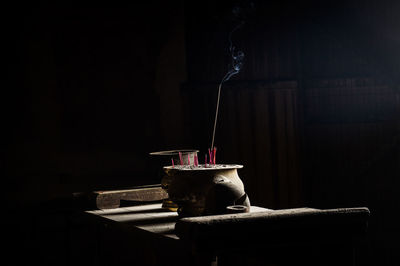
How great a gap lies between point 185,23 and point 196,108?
1023mm

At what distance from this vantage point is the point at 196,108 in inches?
255

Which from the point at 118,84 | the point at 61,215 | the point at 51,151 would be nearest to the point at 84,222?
the point at 61,215

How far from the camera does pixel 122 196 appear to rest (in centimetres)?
385

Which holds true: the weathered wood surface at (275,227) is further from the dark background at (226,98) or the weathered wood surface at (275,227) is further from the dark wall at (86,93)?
the dark background at (226,98)

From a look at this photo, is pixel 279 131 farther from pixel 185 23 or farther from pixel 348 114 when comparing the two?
pixel 185 23

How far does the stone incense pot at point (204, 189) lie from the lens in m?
2.91

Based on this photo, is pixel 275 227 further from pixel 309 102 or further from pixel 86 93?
pixel 309 102

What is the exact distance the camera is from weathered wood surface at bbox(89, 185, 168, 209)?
378cm

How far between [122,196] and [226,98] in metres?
2.93

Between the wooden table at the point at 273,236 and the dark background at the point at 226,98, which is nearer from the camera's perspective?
the wooden table at the point at 273,236

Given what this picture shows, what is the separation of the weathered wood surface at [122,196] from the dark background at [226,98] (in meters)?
1.76

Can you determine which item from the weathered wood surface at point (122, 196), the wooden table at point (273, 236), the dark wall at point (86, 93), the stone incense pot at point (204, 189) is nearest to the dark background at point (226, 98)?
the dark wall at point (86, 93)

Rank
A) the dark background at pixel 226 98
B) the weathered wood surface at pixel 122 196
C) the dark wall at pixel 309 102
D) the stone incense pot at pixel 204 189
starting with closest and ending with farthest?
the stone incense pot at pixel 204 189 → the weathered wood surface at pixel 122 196 → the dark background at pixel 226 98 → the dark wall at pixel 309 102

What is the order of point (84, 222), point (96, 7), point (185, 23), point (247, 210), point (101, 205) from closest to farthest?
point (247, 210) → point (101, 205) → point (84, 222) → point (96, 7) → point (185, 23)
